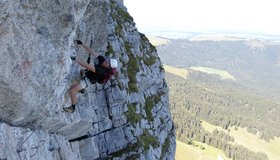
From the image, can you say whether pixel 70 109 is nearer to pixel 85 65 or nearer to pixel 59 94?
pixel 59 94

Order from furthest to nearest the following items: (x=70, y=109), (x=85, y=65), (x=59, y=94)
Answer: (x=70, y=109), (x=85, y=65), (x=59, y=94)

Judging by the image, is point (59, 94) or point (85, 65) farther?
point (85, 65)

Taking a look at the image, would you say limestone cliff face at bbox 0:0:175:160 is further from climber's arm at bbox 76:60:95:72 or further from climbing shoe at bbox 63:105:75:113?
climber's arm at bbox 76:60:95:72

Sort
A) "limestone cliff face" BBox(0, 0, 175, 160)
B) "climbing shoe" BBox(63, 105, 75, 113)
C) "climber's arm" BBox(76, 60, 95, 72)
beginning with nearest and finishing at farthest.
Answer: "limestone cliff face" BBox(0, 0, 175, 160)
"climber's arm" BBox(76, 60, 95, 72)
"climbing shoe" BBox(63, 105, 75, 113)

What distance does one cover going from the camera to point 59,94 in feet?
76.9

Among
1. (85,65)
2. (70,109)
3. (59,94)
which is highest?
(85,65)

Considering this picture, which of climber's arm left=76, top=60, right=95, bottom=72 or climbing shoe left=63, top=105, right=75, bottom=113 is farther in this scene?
climbing shoe left=63, top=105, right=75, bottom=113

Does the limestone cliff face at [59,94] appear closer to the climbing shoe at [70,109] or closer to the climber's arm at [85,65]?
the climbing shoe at [70,109]

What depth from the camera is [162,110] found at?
61.2m

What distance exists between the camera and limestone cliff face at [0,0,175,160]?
1897 centimetres

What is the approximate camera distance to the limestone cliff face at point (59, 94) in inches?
747

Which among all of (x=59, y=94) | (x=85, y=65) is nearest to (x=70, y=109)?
(x=59, y=94)

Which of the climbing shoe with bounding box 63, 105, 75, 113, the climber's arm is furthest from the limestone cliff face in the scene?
the climber's arm

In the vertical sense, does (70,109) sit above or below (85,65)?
below
